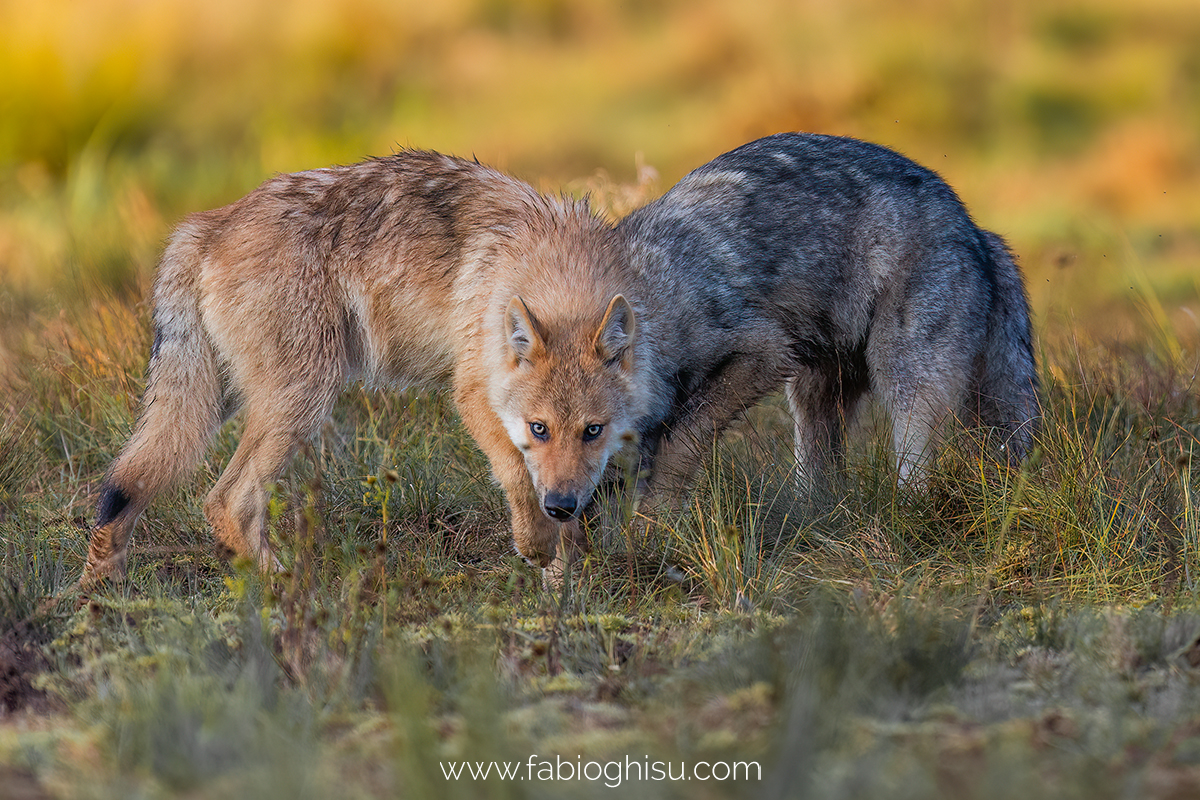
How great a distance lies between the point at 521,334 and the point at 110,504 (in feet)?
6.32

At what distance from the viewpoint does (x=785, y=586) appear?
4.50 m

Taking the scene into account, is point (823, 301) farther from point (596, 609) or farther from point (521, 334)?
point (596, 609)

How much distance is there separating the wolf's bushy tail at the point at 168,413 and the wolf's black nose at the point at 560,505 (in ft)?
5.48

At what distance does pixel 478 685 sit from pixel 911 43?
1933cm

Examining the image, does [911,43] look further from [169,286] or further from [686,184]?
[169,286]

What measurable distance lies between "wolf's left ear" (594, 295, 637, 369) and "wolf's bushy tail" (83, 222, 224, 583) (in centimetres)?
188

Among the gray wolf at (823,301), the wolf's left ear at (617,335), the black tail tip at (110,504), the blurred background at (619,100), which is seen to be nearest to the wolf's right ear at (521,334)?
the wolf's left ear at (617,335)

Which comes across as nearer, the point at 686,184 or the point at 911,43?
the point at 686,184

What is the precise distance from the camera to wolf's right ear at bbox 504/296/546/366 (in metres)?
Result: 5.05

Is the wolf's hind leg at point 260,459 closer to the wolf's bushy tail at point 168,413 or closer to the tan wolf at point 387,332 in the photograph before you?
the tan wolf at point 387,332

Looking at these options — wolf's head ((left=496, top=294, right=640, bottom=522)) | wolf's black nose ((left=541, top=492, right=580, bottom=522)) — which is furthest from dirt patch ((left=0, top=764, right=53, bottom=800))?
wolf's head ((left=496, top=294, right=640, bottom=522))

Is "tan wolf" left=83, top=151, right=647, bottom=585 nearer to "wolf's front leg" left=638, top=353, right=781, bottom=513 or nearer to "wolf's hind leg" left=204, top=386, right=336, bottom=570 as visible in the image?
"wolf's hind leg" left=204, top=386, right=336, bottom=570

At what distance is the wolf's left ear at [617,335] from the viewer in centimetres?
509

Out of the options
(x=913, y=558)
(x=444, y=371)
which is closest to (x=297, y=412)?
(x=444, y=371)
